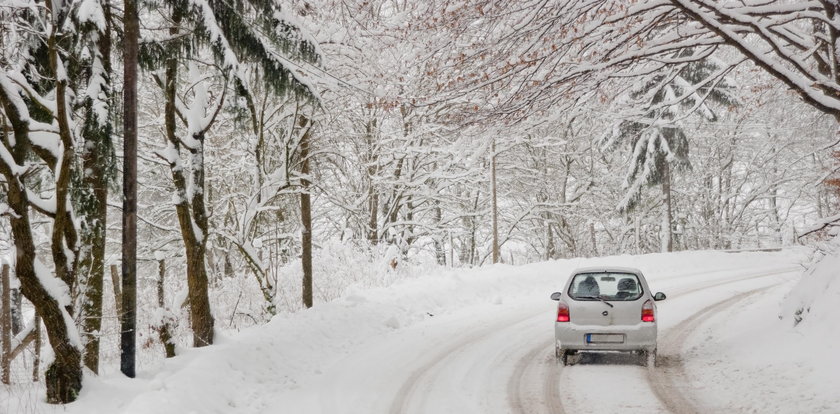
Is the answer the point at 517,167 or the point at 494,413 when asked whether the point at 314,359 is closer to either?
the point at 494,413

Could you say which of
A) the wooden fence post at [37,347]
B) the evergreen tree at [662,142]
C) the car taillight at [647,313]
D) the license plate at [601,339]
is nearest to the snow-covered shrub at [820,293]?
the car taillight at [647,313]

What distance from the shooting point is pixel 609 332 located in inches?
354

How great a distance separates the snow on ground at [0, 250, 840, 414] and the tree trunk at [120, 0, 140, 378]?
643 mm

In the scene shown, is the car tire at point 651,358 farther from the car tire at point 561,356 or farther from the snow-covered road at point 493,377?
the car tire at point 561,356

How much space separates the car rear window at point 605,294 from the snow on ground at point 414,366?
109 centimetres

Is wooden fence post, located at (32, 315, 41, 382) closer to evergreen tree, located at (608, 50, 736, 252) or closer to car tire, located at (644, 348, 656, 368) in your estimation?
car tire, located at (644, 348, 656, 368)

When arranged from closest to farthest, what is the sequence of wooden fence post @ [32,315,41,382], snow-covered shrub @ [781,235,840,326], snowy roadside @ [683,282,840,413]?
snowy roadside @ [683,282,840,413], wooden fence post @ [32,315,41,382], snow-covered shrub @ [781,235,840,326]

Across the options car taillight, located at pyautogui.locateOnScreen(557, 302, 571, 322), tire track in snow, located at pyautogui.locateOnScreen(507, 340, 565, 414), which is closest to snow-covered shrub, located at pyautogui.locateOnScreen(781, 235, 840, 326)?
car taillight, located at pyautogui.locateOnScreen(557, 302, 571, 322)

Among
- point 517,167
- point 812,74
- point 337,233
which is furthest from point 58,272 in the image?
point 517,167

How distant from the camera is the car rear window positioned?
30.2ft

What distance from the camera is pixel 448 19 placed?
24.9 feet

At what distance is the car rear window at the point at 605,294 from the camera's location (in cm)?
920

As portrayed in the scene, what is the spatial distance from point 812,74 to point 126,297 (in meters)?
9.51

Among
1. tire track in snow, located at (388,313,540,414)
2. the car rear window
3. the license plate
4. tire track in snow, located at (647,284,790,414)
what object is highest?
the car rear window
